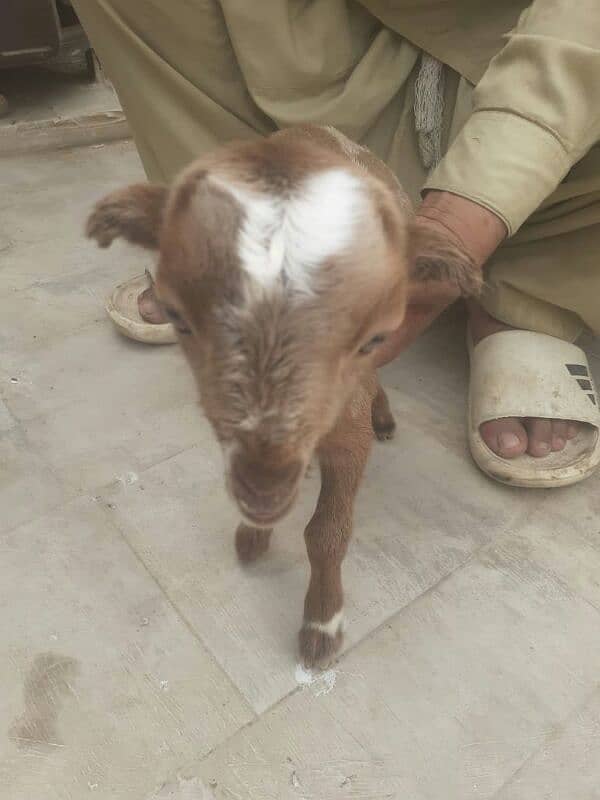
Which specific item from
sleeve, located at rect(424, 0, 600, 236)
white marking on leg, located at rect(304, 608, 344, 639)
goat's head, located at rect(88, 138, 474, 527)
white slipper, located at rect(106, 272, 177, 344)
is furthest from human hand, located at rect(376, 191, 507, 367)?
white slipper, located at rect(106, 272, 177, 344)

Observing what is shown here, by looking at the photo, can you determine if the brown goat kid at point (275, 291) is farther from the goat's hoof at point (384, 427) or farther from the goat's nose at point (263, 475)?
the goat's hoof at point (384, 427)

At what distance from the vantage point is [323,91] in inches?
80.8

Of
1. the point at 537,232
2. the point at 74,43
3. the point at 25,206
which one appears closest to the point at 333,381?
the point at 537,232

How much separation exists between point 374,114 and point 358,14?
11.2 inches

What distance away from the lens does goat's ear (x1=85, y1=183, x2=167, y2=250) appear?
1.06 meters

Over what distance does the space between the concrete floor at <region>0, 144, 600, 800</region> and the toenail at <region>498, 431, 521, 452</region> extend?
0.12m

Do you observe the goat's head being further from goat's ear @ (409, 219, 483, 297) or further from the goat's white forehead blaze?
goat's ear @ (409, 219, 483, 297)

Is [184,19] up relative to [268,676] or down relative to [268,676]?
up

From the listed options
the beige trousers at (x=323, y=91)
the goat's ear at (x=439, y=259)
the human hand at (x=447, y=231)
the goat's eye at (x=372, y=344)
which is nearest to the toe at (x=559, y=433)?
the beige trousers at (x=323, y=91)

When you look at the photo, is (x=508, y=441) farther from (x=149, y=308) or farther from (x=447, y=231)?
(x=149, y=308)

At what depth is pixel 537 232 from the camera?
1.97m

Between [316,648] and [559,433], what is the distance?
3.09ft

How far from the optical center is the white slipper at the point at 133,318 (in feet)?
7.40

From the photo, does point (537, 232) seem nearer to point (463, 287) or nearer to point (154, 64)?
point (463, 287)
